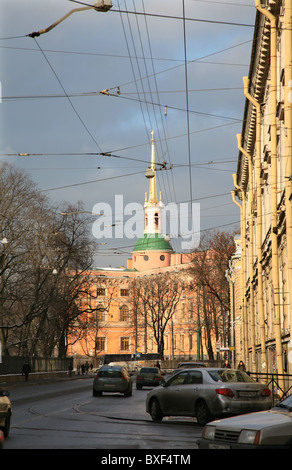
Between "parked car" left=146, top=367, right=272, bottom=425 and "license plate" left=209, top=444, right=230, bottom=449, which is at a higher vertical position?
"parked car" left=146, top=367, right=272, bottom=425

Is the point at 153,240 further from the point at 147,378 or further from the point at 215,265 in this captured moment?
the point at 147,378

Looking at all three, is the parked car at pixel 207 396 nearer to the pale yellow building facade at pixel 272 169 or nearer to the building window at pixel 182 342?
the pale yellow building facade at pixel 272 169

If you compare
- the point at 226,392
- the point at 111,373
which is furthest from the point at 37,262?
the point at 226,392

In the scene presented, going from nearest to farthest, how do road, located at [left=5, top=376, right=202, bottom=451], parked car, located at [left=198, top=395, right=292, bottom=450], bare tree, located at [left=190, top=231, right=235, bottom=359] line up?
parked car, located at [left=198, top=395, right=292, bottom=450] < road, located at [left=5, top=376, right=202, bottom=451] < bare tree, located at [left=190, top=231, right=235, bottom=359]

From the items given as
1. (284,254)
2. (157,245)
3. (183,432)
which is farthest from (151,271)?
(183,432)

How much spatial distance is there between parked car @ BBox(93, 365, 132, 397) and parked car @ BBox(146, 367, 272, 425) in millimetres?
14609

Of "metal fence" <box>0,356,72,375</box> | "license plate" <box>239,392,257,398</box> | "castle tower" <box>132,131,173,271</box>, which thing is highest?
"castle tower" <box>132,131,173,271</box>

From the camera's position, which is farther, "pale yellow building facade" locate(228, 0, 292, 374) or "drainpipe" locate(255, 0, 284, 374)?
"drainpipe" locate(255, 0, 284, 374)

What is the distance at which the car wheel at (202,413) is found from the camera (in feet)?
57.7

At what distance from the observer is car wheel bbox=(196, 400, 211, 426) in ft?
57.7

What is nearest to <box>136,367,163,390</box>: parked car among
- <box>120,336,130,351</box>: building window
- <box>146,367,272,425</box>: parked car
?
<box>146,367,272,425</box>: parked car

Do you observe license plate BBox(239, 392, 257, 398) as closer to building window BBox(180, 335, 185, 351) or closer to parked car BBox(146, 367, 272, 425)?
parked car BBox(146, 367, 272, 425)

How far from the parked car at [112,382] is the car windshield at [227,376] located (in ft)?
52.6

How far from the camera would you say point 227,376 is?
60.2 ft
